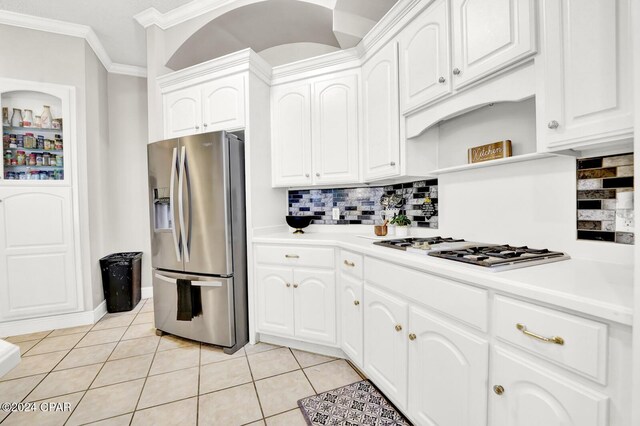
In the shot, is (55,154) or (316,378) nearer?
(316,378)

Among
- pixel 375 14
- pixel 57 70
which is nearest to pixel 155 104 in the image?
pixel 57 70

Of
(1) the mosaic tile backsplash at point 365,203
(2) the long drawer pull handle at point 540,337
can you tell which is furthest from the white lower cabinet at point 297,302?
(2) the long drawer pull handle at point 540,337

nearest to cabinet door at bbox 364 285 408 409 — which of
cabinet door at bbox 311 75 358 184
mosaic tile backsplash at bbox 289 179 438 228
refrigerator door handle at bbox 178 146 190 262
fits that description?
mosaic tile backsplash at bbox 289 179 438 228

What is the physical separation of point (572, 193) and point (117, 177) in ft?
13.7

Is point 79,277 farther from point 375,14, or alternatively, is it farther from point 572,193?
point 572,193

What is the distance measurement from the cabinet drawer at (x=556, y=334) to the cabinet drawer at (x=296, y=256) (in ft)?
4.02

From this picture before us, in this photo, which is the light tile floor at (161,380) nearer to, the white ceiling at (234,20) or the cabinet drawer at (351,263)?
the cabinet drawer at (351,263)

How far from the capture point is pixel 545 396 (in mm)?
856

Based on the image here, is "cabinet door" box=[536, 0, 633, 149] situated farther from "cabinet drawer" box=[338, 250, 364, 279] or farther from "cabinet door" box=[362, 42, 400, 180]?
"cabinet drawer" box=[338, 250, 364, 279]

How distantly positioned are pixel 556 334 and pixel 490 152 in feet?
3.51

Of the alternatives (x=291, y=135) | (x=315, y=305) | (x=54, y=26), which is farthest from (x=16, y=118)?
(x=315, y=305)

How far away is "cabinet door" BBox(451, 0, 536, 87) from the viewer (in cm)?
119

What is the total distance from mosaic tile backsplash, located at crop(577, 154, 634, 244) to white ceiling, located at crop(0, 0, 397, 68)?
6.05 feet

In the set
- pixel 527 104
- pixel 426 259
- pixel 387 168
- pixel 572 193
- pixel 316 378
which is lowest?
pixel 316 378
